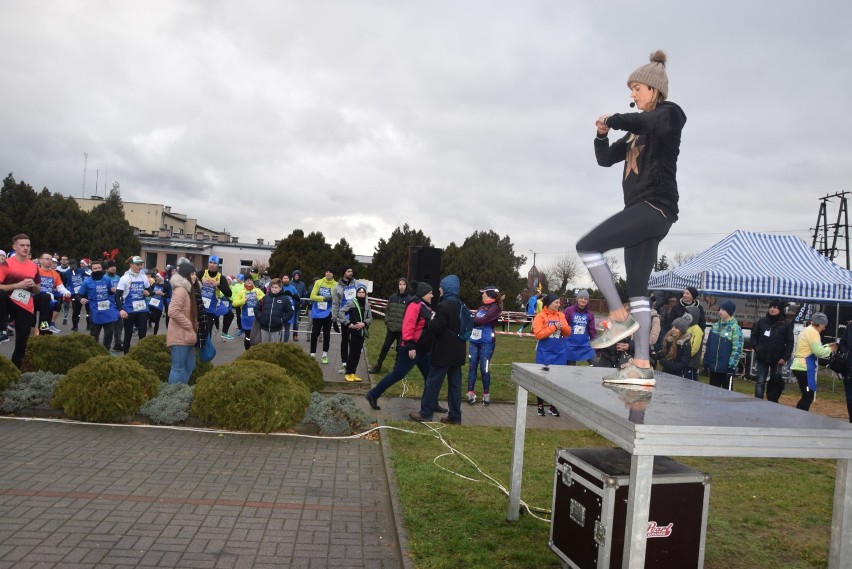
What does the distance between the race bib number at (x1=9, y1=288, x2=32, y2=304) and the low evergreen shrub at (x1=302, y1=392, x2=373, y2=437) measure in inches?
160

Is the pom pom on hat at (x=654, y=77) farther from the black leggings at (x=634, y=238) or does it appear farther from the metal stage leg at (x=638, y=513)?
the metal stage leg at (x=638, y=513)

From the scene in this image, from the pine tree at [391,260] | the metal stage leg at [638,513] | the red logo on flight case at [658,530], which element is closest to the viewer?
the metal stage leg at [638,513]

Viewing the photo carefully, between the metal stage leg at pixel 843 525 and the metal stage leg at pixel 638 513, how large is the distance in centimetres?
92

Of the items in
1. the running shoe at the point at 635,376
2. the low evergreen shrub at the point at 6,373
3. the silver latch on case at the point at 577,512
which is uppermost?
the running shoe at the point at 635,376

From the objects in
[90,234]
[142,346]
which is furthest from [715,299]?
[90,234]

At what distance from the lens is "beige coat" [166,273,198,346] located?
820 cm

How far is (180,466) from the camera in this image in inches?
249

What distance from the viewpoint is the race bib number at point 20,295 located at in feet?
28.5

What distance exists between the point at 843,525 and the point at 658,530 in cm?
82

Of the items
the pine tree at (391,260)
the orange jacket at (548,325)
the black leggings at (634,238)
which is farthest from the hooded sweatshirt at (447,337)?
the pine tree at (391,260)

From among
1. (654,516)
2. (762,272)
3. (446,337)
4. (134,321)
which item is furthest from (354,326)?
(762,272)

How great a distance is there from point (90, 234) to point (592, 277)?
4871cm

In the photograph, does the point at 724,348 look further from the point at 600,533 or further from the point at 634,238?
the point at 600,533

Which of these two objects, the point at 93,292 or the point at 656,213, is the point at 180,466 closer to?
the point at 656,213
